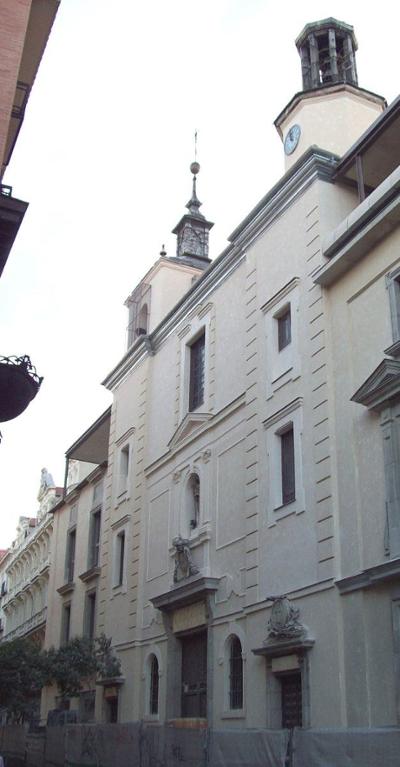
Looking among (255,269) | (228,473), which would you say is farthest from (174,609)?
(255,269)

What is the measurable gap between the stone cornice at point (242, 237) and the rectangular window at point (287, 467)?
581 centimetres

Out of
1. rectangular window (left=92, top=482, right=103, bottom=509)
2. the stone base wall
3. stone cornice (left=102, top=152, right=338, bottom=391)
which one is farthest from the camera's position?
rectangular window (left=92, top=482, right=103, bottom=509)

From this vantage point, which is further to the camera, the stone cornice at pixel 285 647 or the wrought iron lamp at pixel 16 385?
the stone cornice at pixel 285 647

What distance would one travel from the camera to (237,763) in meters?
13.6

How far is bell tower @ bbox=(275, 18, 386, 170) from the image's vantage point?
2216 centimetres

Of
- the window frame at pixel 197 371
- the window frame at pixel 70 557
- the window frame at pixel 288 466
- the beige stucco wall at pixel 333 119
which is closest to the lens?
the window frame at pixel 288 466

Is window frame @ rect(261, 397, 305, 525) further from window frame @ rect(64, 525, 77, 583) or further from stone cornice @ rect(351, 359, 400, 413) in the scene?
window frame @ rect(64, 525, 77, 583)

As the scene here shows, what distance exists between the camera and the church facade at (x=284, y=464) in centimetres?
1611

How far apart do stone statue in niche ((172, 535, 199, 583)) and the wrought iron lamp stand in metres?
11.9

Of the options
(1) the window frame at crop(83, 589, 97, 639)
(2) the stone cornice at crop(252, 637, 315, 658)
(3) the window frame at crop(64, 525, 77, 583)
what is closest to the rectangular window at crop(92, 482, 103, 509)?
(3) the window frame at crop(64, 525, 77, 583)

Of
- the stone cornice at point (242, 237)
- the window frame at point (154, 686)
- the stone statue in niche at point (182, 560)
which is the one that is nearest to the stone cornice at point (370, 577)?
the stone statue in niche at point (182, 560)

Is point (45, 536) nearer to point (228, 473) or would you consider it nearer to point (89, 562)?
point (89, 562)

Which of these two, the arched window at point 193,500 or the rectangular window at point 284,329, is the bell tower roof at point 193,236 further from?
the rectangular window at point 284,329

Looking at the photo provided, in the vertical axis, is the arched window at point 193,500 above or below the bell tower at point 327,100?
below
